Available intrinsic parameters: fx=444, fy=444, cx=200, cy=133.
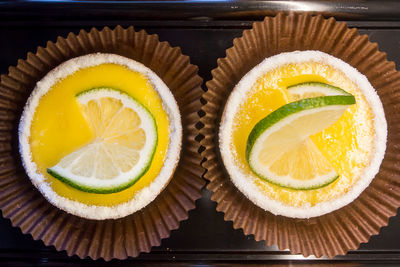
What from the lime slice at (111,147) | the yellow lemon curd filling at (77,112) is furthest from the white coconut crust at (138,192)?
the lime slice at (111,147)

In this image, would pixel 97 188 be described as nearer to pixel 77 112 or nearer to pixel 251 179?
pixel 77 112

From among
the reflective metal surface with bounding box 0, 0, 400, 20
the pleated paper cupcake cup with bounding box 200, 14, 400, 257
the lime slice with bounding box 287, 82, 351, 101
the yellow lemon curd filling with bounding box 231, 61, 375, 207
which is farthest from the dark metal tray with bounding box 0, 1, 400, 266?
the lime slice with bounding box 287, 82, 351, 101

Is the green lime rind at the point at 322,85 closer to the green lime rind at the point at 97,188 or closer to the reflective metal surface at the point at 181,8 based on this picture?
the reflective metal surface at the point at 181,8

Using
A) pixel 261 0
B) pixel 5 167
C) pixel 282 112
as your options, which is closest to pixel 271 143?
pixel 282 112

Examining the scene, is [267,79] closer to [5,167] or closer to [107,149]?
[107,149]

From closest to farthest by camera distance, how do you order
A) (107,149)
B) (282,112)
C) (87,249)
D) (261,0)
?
(282,112)
(107,149)
(87,249)
(261,0)

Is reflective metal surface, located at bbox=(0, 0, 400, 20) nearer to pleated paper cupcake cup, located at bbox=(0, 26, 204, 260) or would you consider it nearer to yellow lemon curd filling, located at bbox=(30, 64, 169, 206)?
pleated paper cupcake cup, located at bbox=(0, 26, 204, 260)
